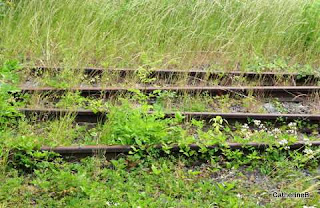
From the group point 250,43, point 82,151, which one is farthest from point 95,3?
point 82,151

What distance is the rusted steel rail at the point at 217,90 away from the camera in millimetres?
6680

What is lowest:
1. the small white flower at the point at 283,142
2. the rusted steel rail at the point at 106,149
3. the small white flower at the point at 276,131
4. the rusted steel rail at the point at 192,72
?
the rusted steel rail at the point at 106,149

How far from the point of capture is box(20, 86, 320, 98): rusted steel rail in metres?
6.68

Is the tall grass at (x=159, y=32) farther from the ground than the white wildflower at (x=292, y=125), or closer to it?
farther from the ground

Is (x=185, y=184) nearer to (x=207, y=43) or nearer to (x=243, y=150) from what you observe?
(x=243, y=150)

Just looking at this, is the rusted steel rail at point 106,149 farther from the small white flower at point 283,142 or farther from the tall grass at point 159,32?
the tall grass at point 159,32

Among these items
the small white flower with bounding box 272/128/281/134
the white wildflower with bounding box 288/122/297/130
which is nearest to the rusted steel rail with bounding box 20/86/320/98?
the white wildflower with bounding box 288/122/297/130

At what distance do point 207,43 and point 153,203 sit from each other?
5341mm

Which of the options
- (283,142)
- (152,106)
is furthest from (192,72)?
(283,142)

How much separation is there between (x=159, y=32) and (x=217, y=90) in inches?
90.4

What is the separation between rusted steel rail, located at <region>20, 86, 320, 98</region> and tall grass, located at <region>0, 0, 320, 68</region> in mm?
828

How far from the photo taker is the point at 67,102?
6355 mm

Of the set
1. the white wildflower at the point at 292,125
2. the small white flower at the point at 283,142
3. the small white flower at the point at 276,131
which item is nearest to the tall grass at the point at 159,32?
the white wildflower at the point at 292,125

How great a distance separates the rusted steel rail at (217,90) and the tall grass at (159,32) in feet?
2.72
